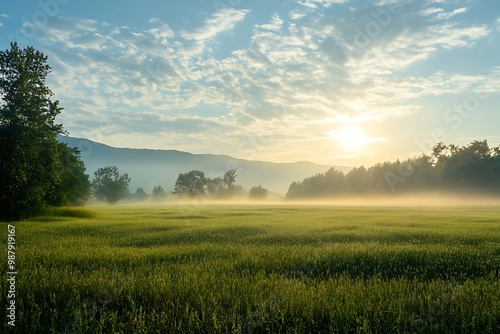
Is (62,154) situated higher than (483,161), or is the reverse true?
(483,161)

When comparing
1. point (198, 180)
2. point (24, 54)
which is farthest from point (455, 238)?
point (198, 180)

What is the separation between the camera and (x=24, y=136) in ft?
90.8

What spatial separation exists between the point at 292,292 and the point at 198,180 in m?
172

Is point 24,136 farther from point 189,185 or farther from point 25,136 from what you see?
point 189,185

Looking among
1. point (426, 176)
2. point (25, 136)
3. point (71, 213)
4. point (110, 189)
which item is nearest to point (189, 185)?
point (110, 189)

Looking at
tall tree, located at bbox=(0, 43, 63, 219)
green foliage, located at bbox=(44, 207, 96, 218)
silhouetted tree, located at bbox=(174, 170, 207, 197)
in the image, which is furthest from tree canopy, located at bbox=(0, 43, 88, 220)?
silhouetted tree, located at bbox=(174, 170, 207, 197)

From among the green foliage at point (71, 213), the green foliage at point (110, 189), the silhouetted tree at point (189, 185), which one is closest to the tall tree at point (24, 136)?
the green foliage at point (71, 213)

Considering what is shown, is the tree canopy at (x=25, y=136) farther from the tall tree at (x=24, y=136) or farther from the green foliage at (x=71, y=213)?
the green foliage at (x=71, y=213)

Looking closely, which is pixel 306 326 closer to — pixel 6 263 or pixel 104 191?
pixel 6 263

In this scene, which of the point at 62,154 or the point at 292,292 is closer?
the point at 292,292

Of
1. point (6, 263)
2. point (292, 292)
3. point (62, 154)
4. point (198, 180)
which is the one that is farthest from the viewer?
point (198, 180)

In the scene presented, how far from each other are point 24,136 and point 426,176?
133 metres

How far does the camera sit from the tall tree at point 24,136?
27281mm

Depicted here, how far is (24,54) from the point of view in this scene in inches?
1153
